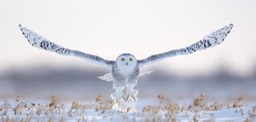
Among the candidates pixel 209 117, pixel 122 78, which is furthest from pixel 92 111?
pixel 209 117

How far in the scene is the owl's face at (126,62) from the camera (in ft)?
55.2

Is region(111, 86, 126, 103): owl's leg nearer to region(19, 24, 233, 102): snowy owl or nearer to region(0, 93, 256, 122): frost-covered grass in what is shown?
region(19, 24, 233, 102): snowy owl

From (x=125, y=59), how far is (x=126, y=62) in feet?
0.22

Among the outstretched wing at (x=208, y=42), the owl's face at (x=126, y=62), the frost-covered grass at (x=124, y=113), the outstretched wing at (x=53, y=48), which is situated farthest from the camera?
the outstretched wing at (x=208, y=42)

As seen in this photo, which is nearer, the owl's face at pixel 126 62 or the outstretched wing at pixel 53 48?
the owl's face at pixel 126 62

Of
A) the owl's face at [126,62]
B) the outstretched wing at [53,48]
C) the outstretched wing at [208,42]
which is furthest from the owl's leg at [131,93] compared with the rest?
the outstretched wing at [208,42]

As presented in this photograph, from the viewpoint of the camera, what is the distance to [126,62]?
1680cm

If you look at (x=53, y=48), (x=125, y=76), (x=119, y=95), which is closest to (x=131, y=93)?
(x=119, y=95)

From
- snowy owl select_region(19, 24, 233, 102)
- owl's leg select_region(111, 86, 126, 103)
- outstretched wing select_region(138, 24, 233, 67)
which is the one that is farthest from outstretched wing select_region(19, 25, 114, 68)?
outstretched wing select_region(138, 24, 233, 67)

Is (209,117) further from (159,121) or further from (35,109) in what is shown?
(35,109)

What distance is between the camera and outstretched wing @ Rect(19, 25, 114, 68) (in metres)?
17.6

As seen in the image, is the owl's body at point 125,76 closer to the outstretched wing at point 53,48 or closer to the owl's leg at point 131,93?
the owl's leg at point 131,93

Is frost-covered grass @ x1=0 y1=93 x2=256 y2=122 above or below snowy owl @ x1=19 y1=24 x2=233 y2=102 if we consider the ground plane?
below

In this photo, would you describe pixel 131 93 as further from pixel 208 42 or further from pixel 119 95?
pixel 208 42
